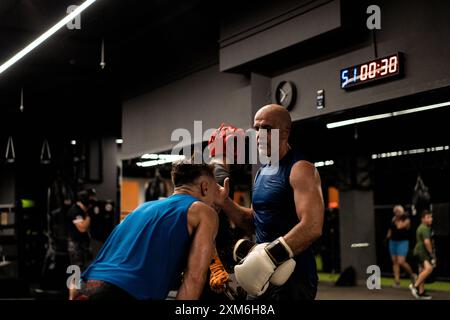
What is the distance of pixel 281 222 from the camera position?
2869 millimetres

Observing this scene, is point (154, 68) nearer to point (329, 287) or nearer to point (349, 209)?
point (329, 287)

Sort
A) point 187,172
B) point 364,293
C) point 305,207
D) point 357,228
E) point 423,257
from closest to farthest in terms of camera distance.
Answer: point 187,172 → point 305,207 → point 423,257 → point 364,293 → point 357,228

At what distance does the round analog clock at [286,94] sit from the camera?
594 cm

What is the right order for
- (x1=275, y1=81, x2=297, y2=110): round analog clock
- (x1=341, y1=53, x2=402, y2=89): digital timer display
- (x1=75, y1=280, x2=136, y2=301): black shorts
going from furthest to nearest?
(x1=275, y1=81, x2=297, y2=110): round analog clock, (x1=341, y1=53, x2=402, y2=89): digital timer display, (x1=75, y1=280, x2=136, y2=301): black shorts

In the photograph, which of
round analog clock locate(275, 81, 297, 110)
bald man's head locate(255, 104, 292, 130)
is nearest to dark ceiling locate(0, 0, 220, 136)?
round analog clock locate(275, 81, 297, 110)

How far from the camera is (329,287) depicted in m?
11.1

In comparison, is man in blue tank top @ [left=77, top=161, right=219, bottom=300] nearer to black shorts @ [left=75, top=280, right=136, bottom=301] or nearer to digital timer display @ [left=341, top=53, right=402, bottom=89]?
black shorts @ [left=75, top=280, right=136, bottom=301]

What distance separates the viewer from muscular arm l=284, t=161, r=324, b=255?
8.50 feet

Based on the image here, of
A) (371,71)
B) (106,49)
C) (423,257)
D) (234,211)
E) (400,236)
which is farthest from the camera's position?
(400,236)

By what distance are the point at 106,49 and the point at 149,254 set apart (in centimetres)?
599

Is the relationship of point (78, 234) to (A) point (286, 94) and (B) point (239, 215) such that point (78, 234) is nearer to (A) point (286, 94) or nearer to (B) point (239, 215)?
(A) point (286, 94)

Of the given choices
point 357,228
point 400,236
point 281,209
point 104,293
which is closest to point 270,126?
point 281,209

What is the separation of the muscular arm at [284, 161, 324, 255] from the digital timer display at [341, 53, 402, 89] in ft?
7.76
